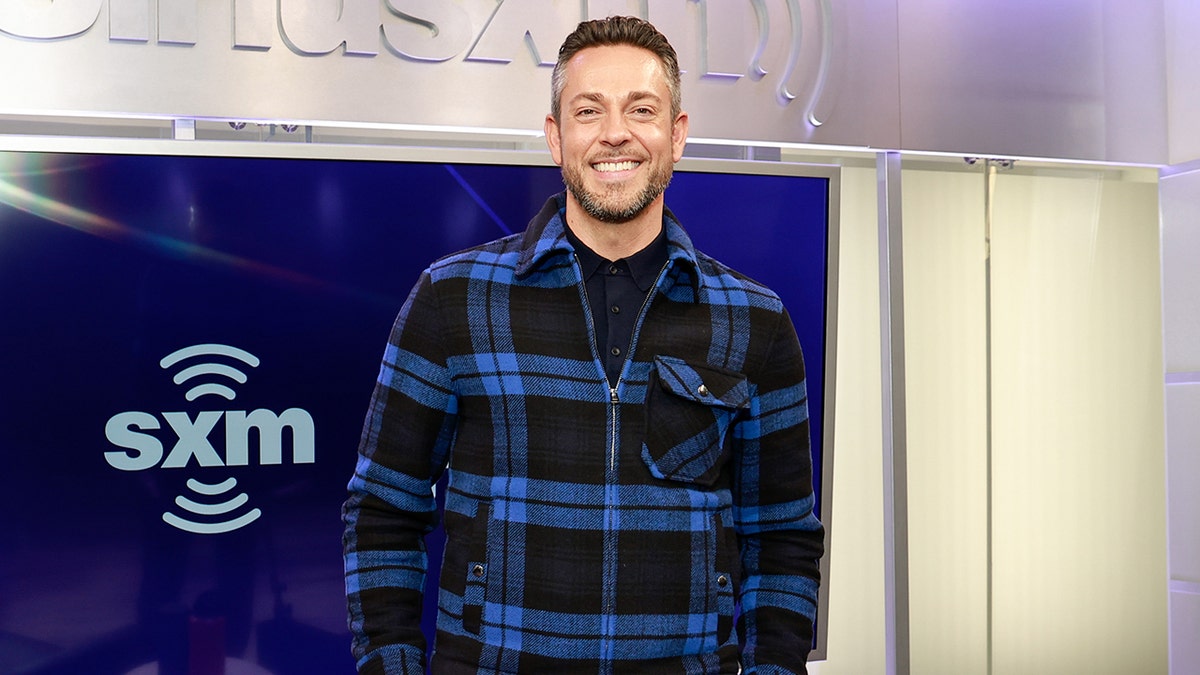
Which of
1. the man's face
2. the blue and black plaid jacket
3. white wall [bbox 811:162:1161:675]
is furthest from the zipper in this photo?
white wall [bbox 811:162:1161:675]

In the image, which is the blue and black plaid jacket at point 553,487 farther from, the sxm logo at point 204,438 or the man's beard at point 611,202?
the sxm logo at point 204,438

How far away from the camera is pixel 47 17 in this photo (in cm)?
250

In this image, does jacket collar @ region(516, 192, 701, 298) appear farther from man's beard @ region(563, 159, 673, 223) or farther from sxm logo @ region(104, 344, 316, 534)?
sxm logo @ region(104, 344, 316, 534)

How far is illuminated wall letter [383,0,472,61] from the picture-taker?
8.91 ft

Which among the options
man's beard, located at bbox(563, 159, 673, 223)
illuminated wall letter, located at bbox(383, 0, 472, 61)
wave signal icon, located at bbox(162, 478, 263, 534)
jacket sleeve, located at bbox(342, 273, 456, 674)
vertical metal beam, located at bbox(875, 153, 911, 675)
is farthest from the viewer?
vertical metal beam, located at bbox(875, 153, 911, 675)

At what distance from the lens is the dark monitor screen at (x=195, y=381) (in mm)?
2469

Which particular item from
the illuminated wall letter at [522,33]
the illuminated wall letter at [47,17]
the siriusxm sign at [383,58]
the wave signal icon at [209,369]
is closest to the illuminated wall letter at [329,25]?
the siriusxm sign at [383,58]

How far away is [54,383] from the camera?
2.48 metres

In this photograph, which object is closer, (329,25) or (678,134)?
(678,134)

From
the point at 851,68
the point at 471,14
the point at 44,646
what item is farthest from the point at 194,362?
the point at 851,68

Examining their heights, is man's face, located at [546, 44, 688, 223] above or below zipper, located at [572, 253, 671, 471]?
above

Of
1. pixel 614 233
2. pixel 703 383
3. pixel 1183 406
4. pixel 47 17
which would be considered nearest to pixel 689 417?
pixel 703 383

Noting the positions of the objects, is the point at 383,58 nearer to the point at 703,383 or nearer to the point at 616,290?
the point at 616,290

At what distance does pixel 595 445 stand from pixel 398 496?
0.30m
